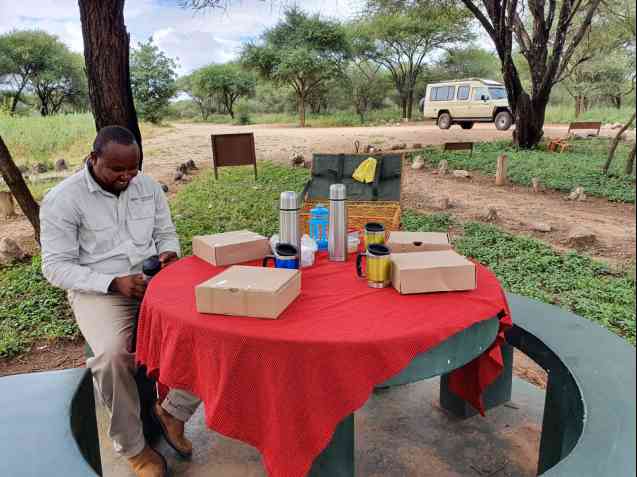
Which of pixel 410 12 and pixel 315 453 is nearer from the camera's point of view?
pixel 315 453

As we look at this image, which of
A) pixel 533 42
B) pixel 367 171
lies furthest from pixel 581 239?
pixel 533 42

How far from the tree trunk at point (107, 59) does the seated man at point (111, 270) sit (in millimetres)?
1604

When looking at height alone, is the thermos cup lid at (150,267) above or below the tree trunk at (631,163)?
below

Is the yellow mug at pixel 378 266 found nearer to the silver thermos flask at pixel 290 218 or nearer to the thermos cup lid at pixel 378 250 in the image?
the thermos cup lid at pixel 378 250

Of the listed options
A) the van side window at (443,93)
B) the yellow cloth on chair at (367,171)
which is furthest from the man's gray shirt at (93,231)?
the van side window at (443,93)

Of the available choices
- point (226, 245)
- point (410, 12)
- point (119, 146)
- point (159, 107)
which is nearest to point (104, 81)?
point (119, 146)

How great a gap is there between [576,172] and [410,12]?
663 centimetres

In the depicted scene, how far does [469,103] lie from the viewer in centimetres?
1617

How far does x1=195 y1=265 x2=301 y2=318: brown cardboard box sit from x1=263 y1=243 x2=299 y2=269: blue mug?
260mm

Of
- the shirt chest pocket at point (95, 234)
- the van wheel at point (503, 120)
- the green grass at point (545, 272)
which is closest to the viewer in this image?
the shirt chest pocket at point (95, 234)

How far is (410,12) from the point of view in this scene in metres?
12.4

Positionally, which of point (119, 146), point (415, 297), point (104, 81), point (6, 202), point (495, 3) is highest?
point (495, 3)

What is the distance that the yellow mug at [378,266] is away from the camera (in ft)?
5.23

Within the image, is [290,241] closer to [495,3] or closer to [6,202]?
[6,202]
